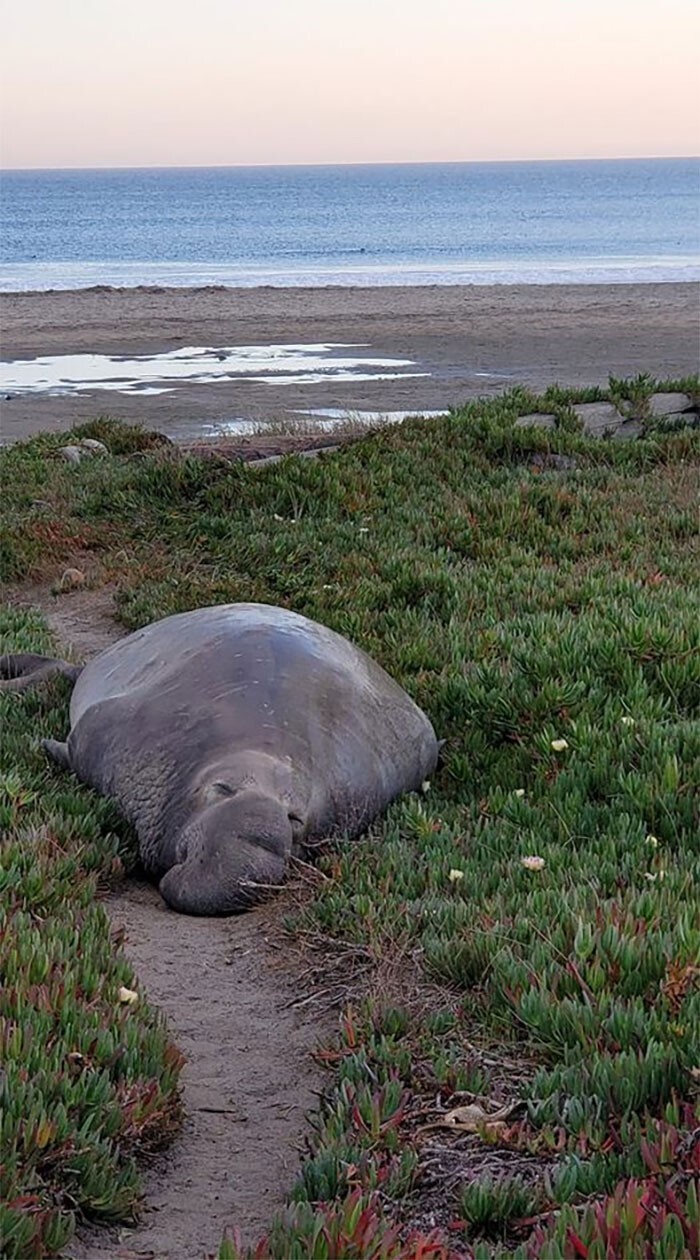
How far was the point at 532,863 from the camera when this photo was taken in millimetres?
4621

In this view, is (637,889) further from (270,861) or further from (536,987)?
(270,861)

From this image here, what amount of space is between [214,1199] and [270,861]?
5.59ft

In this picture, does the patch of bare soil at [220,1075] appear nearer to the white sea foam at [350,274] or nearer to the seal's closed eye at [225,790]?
the seal's closed eye at [225,790]

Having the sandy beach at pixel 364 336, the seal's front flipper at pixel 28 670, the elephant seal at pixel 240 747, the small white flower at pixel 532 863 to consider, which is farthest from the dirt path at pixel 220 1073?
the sandy beach at pixel 364 336

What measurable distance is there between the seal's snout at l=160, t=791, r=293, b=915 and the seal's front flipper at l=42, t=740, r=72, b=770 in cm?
109

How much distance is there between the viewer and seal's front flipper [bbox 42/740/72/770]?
5762mm

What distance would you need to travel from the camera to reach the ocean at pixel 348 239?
54281 mm

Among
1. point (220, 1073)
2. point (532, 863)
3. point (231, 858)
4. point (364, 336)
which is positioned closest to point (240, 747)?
point (231, 858)

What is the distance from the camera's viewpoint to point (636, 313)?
3622 cm

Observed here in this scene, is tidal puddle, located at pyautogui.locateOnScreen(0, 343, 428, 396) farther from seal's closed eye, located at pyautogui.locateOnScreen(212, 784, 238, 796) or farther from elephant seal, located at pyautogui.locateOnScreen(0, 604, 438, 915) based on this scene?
seal's closed eye, located at pyautogui.locateOnScreen(212, 784, 238, 796)

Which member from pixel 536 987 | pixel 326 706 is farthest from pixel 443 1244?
pixel 326 706

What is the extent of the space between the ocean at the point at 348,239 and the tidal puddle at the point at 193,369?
68.1 feet

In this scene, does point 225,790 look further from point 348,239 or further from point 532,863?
point 348,239

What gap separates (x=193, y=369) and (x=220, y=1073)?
23182mm
